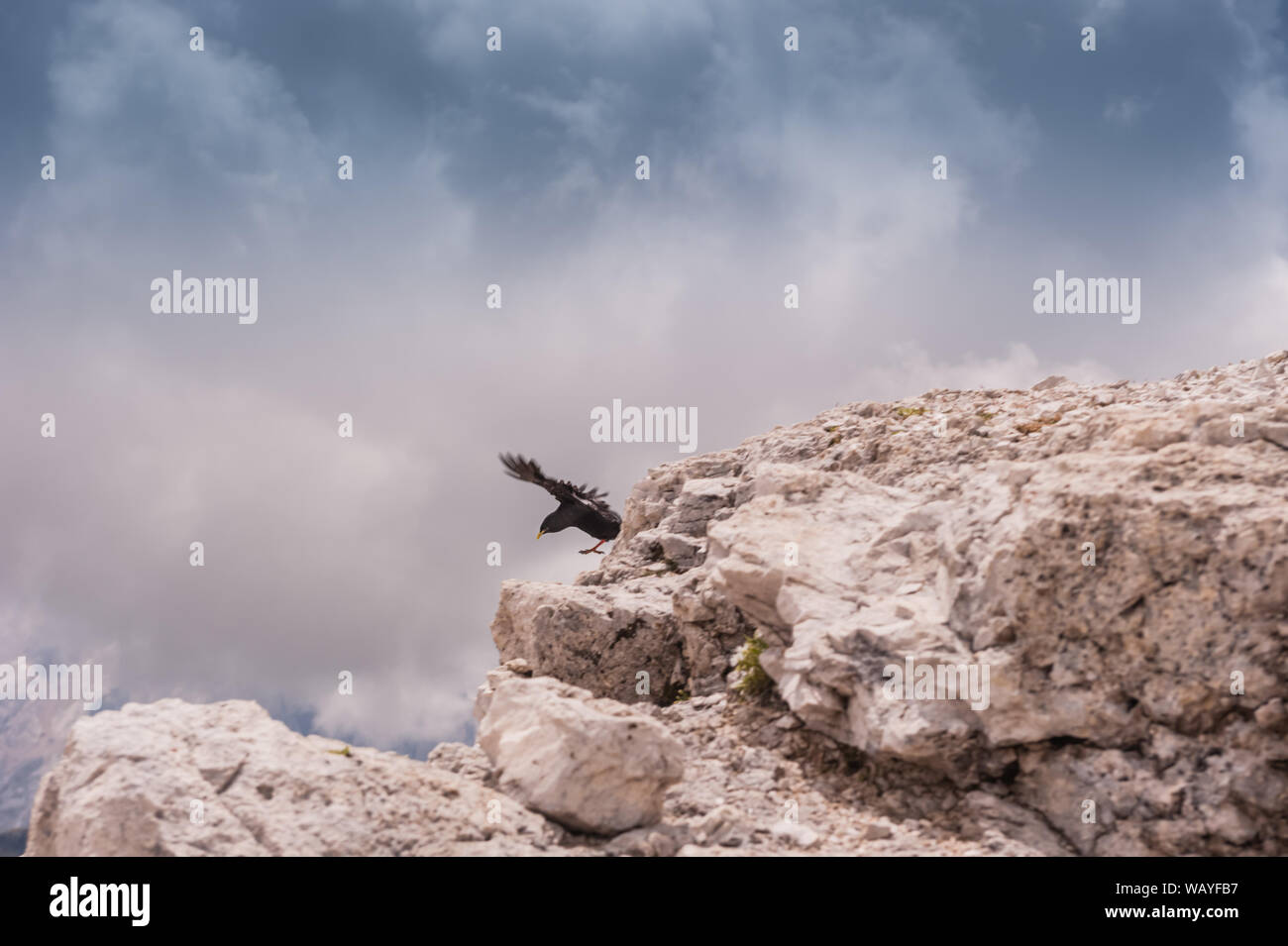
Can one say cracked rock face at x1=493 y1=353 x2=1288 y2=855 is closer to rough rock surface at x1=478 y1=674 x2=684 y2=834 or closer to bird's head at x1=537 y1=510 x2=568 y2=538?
rough rock surface at x1=478 y1=674 x2=684 y2=834

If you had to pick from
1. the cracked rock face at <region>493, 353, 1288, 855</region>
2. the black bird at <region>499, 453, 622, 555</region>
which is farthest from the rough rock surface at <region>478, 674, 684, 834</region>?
the black bird at <region>499, 453, 622, 555</region>

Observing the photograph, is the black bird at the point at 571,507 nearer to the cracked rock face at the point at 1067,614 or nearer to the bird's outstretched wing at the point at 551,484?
the bird's outstretched wing at the point at 551,484

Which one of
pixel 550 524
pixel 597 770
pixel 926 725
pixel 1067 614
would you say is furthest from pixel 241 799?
pixel 550 524

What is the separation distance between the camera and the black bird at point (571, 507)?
16609 mm

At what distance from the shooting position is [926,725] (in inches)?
302

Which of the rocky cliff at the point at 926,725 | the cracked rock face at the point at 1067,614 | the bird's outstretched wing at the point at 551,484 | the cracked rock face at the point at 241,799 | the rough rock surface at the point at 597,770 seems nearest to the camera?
the cracked rock face at the point at 241,799

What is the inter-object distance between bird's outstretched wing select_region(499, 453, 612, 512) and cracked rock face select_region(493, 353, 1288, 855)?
21.0 feet

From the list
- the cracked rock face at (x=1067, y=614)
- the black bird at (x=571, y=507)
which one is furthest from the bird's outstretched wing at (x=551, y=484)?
the cracked rock face at (x=1067, y=614)

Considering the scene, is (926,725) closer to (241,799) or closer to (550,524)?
(241,799)

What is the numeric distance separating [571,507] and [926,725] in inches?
404

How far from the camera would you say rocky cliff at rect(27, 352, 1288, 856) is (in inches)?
265

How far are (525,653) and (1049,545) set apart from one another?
7.21 metres

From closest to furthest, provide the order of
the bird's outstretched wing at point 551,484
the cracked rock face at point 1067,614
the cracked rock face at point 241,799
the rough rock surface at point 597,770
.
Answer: the cracked rock face at point 241,799 → the cracked rock face at point 1067,614 → the rough rock surface at point 597,770 → the bird's outstretched wing at point 551,484
